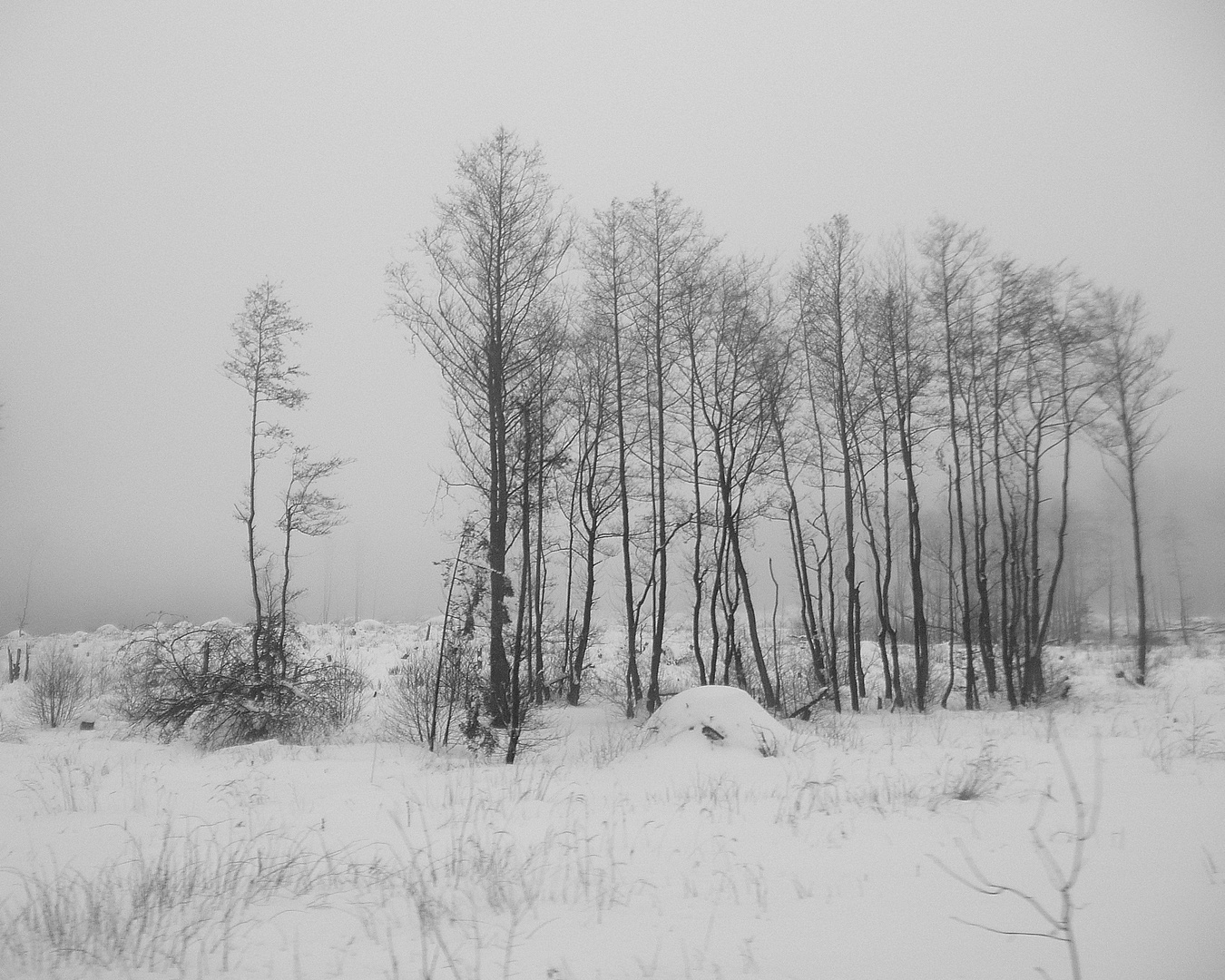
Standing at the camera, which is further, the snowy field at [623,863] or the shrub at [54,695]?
the shrub at [54,695]

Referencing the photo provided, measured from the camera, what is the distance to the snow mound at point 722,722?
8820mm

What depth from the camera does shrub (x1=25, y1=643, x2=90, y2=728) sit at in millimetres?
13727

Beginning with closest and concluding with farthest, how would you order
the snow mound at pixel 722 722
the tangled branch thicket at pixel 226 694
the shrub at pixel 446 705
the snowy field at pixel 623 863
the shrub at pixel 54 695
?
the snowy field at pixel 623 863 < the snow mound at pixel 722 722 < the shrub at pixel 446 705 < the tangled branch thicket at pixel 226 694 < the shrub at pixel 54 695

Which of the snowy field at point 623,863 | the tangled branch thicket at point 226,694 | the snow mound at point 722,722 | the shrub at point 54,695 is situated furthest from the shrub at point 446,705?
the shrub at point 54,695

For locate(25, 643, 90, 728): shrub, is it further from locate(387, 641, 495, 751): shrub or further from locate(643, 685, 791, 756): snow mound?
locate(643, 685, 791, 756): snow mound

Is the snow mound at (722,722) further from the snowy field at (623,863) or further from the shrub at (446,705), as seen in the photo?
the shrub at (446,705)

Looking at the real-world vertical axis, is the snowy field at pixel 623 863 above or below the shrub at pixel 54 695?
above

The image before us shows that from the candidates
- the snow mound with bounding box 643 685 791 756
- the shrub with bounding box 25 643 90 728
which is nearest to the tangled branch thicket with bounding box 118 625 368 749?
the shrub with bounding box 25 643 90 728

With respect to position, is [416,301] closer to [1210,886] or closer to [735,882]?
[735,882]

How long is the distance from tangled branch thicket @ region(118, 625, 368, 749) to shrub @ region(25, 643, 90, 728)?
104 inches

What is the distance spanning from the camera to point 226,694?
11172 millimetres

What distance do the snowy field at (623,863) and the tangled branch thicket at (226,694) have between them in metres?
1.98

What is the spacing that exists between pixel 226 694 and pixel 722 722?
367 inches

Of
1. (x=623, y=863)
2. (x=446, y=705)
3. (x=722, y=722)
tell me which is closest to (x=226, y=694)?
(x=446, y=705)
